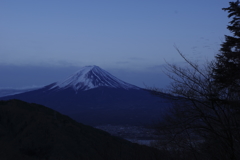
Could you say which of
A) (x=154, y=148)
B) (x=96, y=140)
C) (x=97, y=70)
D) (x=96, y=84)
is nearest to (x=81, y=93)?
(x=96, y=84)

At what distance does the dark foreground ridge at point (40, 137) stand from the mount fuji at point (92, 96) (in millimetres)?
52185

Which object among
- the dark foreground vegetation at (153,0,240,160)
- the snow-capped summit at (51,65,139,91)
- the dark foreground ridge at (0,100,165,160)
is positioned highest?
the snow-capped summit at (51,65,139,91)

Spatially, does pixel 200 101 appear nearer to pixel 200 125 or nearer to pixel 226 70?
pixel 200 125

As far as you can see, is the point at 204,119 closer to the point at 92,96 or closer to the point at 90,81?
the point at 92,96

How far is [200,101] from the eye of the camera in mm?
7113

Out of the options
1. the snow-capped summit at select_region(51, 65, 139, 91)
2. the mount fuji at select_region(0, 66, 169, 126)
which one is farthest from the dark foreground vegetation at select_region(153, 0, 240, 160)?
the snow-capped summit at select_region(51, 65, 139, 91)

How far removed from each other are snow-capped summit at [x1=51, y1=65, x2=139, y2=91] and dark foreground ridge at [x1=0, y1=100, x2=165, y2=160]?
84.1 meters

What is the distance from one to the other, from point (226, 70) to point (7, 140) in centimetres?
999

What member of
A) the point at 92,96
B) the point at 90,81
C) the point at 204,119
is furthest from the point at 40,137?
the point at 90,81

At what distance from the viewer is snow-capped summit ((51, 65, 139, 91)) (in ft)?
336

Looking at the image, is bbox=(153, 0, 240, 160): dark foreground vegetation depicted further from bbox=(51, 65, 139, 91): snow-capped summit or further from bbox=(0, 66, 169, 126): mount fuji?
bbox=(51, 65, 139, 91): snow-capped summit

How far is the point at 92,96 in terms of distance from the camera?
94.2 meters

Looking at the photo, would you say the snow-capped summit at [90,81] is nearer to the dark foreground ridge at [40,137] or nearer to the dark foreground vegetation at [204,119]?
the dark foreground ridge at [40,137]

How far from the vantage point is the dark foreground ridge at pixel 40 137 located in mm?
12766
